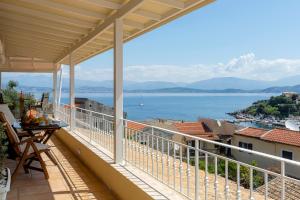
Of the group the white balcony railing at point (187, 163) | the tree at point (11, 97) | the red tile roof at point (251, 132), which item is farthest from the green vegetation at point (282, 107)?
the white balcony railing at point (187, 163)

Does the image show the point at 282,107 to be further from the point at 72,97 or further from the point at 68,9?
the point at 68,9

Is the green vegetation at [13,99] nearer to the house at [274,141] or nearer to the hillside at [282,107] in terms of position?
the house at [274,141]

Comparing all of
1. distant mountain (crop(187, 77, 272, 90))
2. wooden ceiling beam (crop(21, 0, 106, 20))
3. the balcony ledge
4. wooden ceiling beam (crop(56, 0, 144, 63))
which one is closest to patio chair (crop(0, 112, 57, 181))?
the balcony ledge

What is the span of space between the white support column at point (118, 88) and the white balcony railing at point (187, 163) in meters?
0.08

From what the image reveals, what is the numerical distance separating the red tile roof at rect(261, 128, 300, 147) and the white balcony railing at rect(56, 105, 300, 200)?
1134 centimetres

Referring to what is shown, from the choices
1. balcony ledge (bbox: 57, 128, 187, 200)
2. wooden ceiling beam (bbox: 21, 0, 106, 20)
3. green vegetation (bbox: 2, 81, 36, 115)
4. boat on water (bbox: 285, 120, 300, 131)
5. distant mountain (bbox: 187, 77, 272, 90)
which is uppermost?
distant mountain (bbox: 187, 77, 272, 90)

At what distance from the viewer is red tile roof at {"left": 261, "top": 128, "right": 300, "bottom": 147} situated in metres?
14.9

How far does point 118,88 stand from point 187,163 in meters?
1.70

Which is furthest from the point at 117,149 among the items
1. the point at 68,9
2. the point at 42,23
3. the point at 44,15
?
the point at 42,23

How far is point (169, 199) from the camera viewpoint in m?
2.91

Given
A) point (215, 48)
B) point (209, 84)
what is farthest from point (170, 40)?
point (209, 84)

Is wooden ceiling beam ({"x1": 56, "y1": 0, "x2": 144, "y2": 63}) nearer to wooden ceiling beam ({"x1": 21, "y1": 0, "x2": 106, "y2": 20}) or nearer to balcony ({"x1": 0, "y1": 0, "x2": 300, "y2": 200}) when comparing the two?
balcony ({"x1": 0, "y1": 0, "x2": 300, "y2": 200})

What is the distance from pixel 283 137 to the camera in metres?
16.4

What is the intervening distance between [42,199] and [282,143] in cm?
1459
